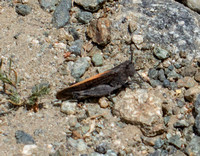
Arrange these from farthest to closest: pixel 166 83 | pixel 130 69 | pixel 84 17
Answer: pixel 84 17, pixel 166 83, pixel 130 69

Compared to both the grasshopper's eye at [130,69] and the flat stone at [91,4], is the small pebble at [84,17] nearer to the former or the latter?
the flat stone at [91,4]

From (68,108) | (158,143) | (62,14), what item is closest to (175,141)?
(158,143)

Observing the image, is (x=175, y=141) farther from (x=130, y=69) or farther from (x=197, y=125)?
(x=130, y=69)

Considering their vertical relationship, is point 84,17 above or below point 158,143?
above

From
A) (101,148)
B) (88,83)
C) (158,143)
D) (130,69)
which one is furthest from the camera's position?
(130,69)

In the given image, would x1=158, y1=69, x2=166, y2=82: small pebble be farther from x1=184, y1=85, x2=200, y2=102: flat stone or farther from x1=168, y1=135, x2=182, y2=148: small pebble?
x1=168, y1=135, x2=182, y2=148: small pebble

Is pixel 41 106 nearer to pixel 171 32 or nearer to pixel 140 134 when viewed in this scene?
pixel 140 134

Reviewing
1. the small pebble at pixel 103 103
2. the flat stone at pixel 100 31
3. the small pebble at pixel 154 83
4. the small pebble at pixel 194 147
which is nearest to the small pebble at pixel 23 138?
the small pebble at pixel 103 103
